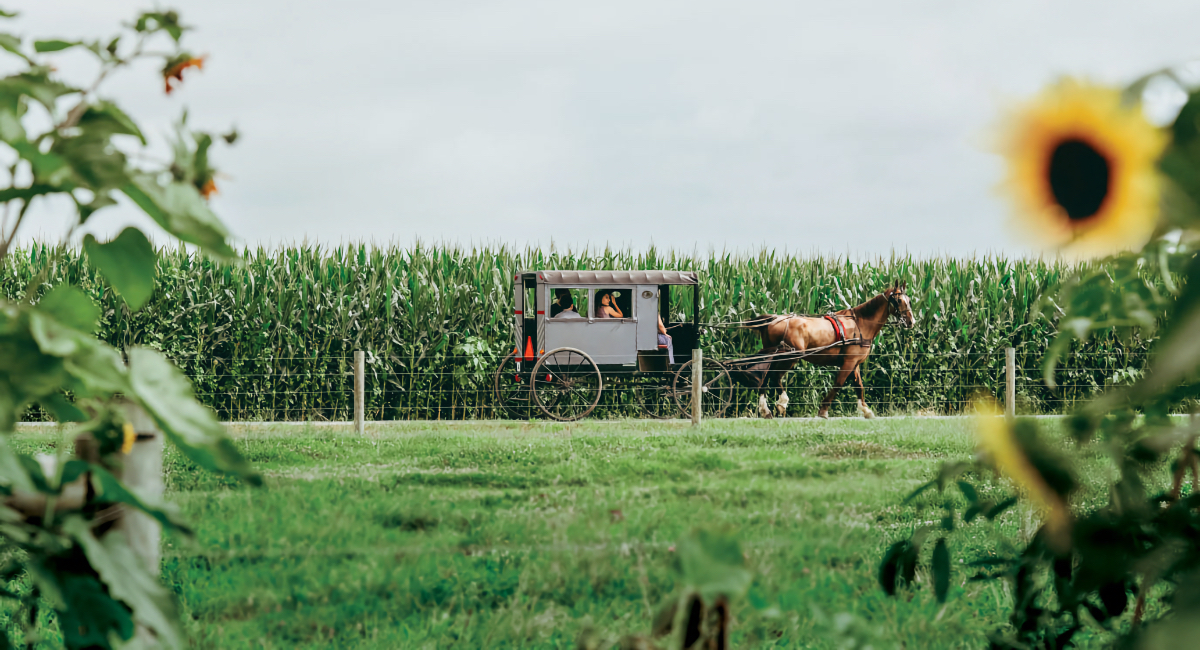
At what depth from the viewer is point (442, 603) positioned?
8.45 feet

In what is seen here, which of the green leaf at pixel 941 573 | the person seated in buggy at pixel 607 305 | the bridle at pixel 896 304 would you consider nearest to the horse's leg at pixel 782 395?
the bridle at pixel 896 304

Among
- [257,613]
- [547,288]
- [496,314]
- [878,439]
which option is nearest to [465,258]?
[496,314]

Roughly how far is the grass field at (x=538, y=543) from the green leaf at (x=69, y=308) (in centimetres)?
20

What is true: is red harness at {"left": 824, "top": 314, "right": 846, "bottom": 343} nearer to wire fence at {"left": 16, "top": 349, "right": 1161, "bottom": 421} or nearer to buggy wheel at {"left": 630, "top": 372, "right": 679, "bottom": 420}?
wire fence at {"left": 16, "top": 349, "right": 1161, "bottom": 421}

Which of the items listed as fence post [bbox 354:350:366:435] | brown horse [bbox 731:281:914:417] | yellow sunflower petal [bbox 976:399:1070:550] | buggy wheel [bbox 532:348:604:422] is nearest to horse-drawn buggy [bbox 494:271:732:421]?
buggy wheel [bbox 532:348:604:422]

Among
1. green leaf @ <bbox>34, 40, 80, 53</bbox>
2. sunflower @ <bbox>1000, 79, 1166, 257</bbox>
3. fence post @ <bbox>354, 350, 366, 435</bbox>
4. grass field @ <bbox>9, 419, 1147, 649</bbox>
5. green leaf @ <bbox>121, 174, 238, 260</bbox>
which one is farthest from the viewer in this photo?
fence post @ <bbox>354, 350, 366, 435</bbox>

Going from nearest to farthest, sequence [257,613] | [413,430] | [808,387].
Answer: [257,613] < [413,430] < [808,387]

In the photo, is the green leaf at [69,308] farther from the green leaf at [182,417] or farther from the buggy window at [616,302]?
the buggy window at [616,302]

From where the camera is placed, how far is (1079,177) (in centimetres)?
58

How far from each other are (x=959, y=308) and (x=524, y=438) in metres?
8.04

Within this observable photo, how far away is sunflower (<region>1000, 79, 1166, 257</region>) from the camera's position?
53cm

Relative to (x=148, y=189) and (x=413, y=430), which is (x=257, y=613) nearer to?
(x=148, y=189)

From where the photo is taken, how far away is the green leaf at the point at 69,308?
25.9 inches

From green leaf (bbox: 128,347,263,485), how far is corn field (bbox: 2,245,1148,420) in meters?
9.59
